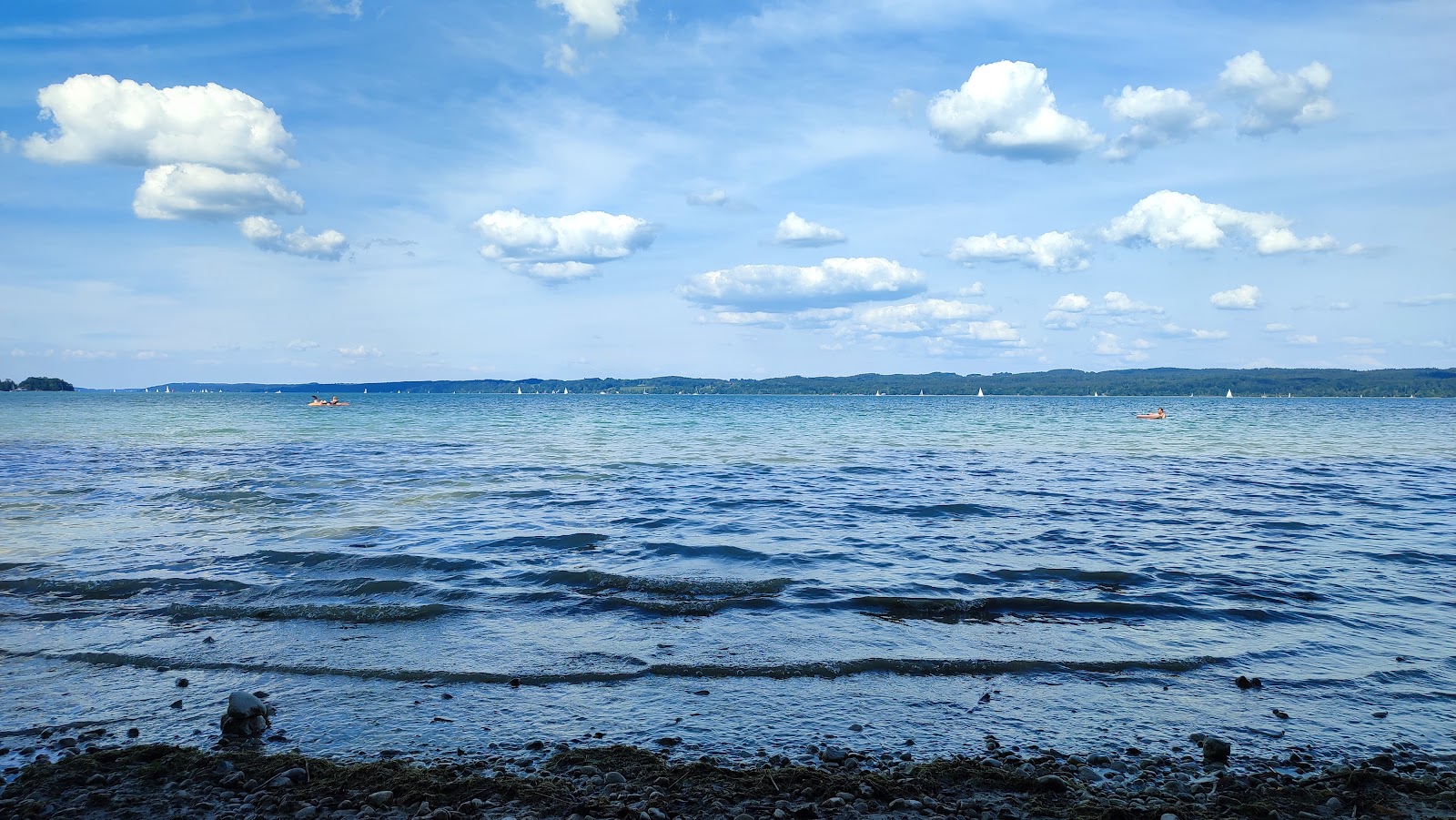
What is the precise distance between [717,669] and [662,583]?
4.41 meters

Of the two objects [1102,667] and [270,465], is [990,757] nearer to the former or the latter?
[1102,667]

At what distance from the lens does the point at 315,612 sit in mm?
12133

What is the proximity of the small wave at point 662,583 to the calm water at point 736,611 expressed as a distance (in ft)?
0.31

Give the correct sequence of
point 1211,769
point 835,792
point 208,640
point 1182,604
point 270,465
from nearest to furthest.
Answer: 1. point 835,792
2. point 1211,769
3. point 208,640
4. point 1182,604
5. point 270,465

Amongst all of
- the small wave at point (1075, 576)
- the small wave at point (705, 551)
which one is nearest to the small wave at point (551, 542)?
the small wave at point (705, 551)

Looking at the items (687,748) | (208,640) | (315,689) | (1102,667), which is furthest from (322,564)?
(1102,667)

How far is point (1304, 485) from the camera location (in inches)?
1111

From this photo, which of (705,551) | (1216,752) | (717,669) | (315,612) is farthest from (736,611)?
(1216,752)

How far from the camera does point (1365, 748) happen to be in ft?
25.1

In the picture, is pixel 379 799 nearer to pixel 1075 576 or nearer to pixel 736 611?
pixel 736 611

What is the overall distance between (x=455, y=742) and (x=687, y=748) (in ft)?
7.17

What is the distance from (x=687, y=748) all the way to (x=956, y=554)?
10.1 meters

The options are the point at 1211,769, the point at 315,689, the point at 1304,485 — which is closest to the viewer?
the point at 1211,769

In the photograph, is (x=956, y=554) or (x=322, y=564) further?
(x=956, y=554)
